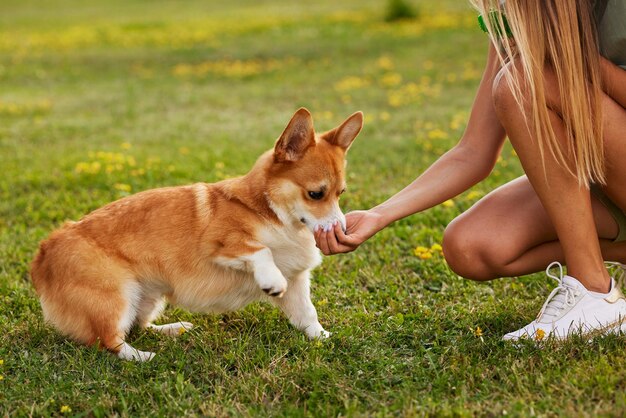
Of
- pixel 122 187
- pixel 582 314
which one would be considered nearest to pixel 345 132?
pixel 582 314

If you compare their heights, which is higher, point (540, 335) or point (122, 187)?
point (540, 335)

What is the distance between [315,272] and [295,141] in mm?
1270

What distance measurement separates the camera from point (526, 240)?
11.0 feet

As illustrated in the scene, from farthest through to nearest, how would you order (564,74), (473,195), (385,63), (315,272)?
(385,63)
(473,195)
(315,272)
(564,74)

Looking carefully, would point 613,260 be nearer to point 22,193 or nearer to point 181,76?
point 22,193

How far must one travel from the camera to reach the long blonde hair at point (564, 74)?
2.93 m

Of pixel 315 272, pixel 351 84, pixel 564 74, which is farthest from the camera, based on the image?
pixel 351 84

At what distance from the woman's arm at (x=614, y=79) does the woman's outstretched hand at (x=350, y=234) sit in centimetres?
107

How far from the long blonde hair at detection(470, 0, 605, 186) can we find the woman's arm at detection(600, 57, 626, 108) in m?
0.05

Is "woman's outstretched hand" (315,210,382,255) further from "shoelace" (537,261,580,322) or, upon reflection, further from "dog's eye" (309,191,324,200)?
"shoelace" (537,261,580,322)

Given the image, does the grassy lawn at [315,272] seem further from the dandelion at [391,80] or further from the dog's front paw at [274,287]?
the dog's front paw at [274,287]

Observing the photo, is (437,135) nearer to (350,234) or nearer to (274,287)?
(350,234)

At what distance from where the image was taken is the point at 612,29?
297 centimetres

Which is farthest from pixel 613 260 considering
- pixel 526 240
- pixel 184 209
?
pixel 184 209
